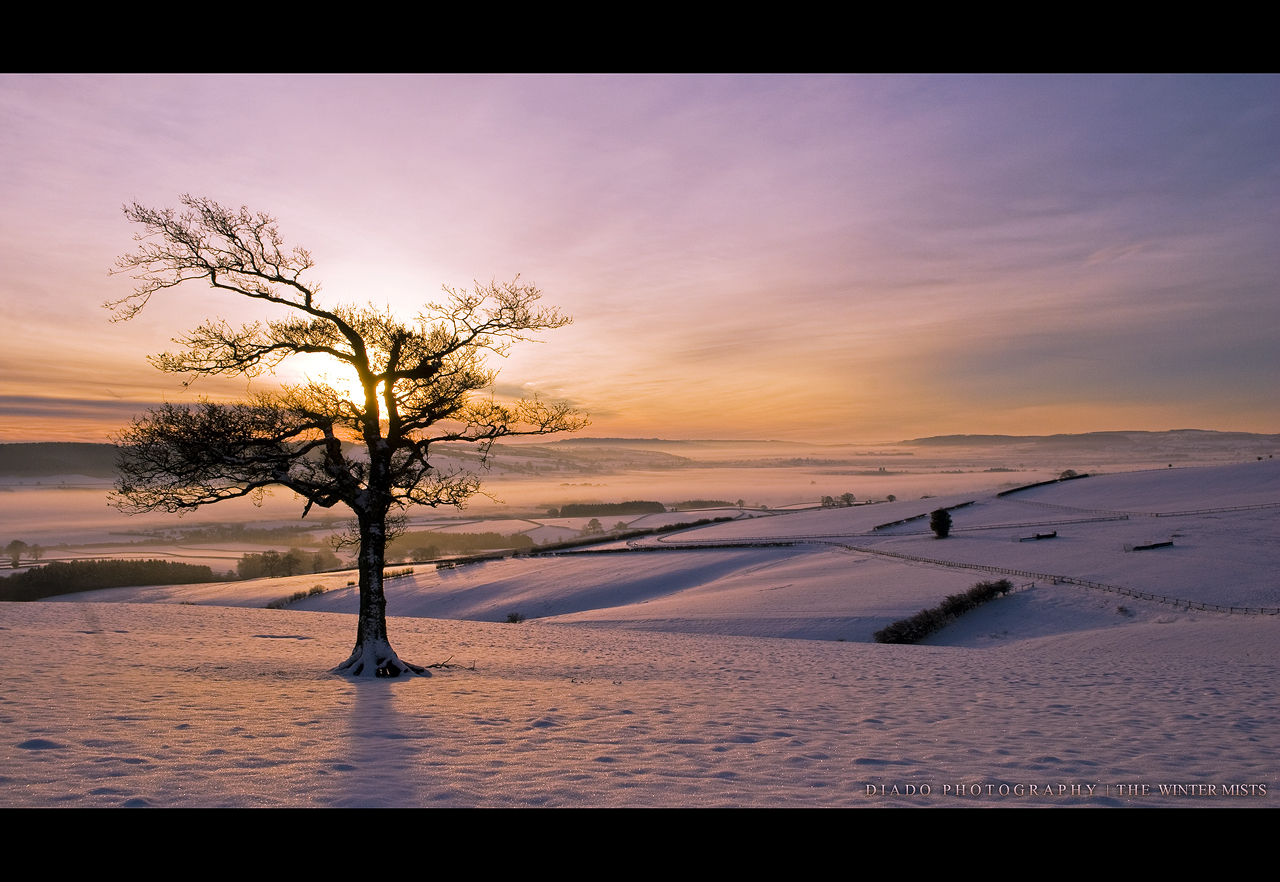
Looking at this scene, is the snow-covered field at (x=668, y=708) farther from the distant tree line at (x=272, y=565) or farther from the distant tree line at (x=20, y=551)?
the distant tree line at (x=20, y=551)

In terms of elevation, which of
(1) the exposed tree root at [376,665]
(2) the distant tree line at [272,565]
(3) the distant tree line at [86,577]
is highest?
(1) the exposed tree root at [376,665]

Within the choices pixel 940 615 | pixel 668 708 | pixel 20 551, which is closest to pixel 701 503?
pixel 20 551

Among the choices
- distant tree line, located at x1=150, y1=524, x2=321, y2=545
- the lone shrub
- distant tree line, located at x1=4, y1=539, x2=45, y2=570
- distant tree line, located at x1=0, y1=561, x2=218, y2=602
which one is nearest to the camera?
the lone shrub

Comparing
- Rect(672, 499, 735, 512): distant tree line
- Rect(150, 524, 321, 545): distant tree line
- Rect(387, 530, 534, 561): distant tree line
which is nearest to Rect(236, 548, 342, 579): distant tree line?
Rect(387, 530, 534, 561): distant tree line

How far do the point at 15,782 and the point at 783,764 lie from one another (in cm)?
810

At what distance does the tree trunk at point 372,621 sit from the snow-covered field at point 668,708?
3.71 ft

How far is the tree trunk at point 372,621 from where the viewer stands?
1568 centimetres

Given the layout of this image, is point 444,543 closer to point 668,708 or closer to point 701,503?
point 701,503

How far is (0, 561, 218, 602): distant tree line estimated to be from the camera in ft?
199

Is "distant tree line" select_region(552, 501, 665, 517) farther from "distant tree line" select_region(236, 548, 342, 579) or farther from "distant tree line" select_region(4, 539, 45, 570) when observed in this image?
"distant tree line" select_region(4, 539, 45, 570)

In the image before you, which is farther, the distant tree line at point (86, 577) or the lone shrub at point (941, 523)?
the distant tree line at point (86, 577)

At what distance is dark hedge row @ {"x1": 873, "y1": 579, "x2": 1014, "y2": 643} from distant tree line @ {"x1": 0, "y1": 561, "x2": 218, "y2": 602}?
66.7 meters

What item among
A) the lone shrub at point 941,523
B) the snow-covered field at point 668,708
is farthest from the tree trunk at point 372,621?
the lone shrub at point 941,523

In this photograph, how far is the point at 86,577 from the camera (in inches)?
2495
